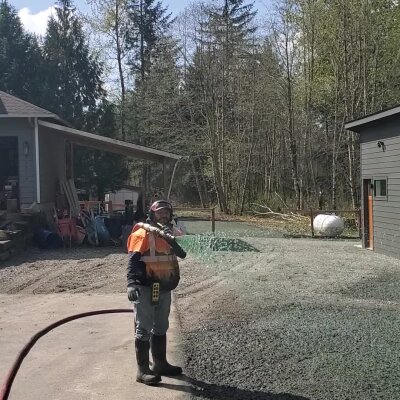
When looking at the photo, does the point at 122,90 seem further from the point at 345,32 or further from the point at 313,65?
the point at 345,32

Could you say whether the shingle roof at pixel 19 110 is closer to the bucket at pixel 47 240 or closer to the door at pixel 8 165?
the door at pixel 8 165

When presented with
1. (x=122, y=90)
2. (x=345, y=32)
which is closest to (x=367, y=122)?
(x=345, y=32)

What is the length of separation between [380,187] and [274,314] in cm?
962

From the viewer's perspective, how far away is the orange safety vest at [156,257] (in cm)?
478

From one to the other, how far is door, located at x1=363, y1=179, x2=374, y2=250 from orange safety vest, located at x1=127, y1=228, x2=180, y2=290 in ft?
41.0

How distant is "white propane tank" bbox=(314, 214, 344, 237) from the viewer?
19953mm

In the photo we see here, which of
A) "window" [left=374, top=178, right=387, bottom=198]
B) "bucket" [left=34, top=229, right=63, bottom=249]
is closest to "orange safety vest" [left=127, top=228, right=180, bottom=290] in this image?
"bucket" [left=34, top=229, right=63, bottom=249]

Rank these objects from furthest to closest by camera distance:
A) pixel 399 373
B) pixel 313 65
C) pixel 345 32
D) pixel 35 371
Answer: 1. pixel 313 65
2. pixel 345 32
3. pixel 35 371
4. pixel 399 373

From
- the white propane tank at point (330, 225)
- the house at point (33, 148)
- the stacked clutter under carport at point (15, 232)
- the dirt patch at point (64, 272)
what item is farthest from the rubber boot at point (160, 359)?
the white propane tank at point (330, 225)

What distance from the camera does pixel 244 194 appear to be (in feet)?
114

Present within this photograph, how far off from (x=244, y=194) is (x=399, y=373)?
30.3 m

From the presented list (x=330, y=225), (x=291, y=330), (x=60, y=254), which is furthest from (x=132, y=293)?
(x=330, y=225)

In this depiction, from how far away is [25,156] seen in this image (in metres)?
16.9

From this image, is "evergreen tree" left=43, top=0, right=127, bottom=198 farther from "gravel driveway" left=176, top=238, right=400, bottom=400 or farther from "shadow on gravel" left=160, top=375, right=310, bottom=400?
"shadow on gravel" left=160, top=375, right=310, bottom=400
